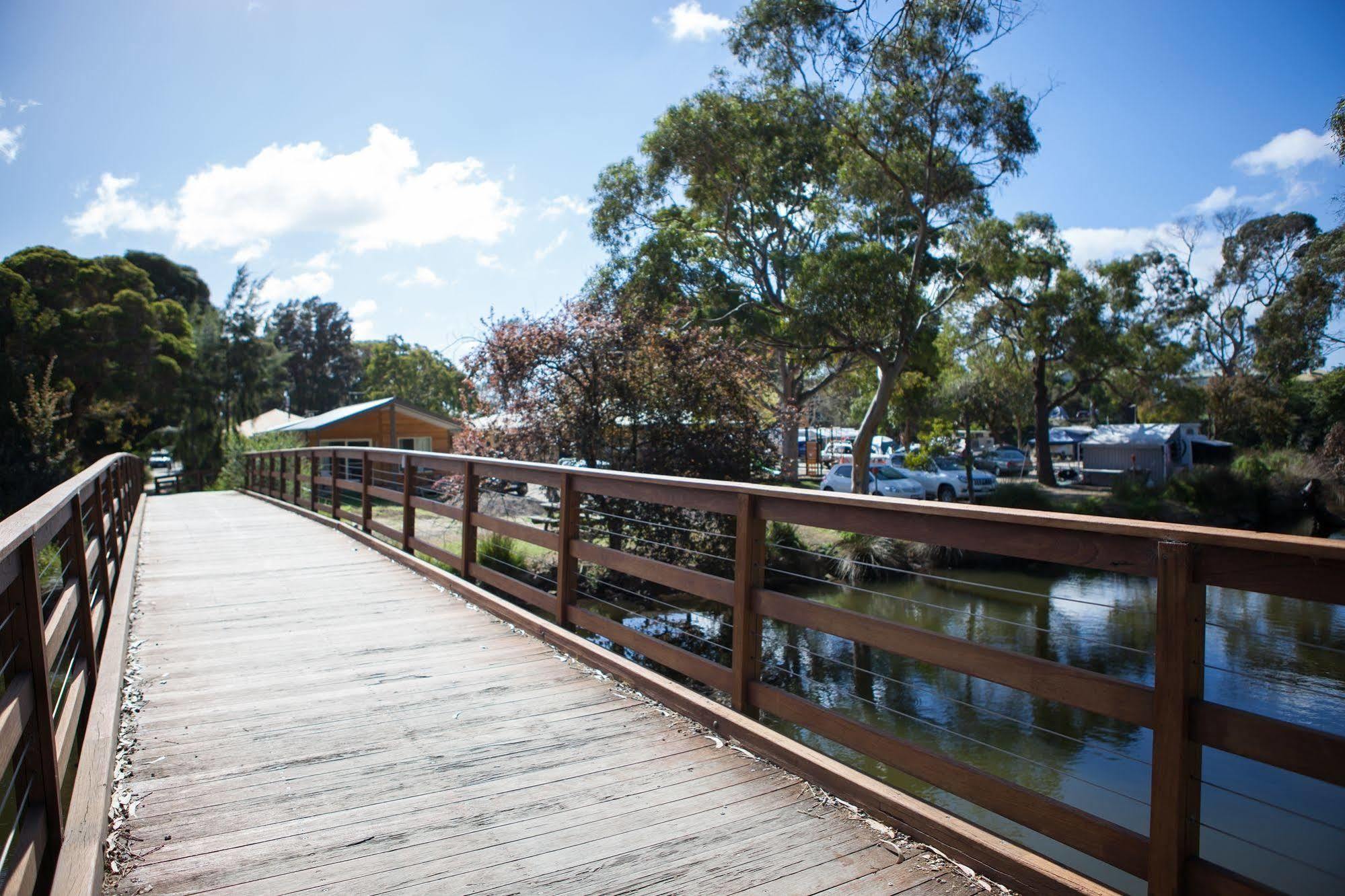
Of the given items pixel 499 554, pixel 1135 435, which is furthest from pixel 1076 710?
pixel 1135 435

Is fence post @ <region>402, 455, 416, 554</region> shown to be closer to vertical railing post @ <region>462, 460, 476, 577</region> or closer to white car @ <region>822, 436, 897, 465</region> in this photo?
vertical railing post @ <region>462, 460, 476, 577</region>

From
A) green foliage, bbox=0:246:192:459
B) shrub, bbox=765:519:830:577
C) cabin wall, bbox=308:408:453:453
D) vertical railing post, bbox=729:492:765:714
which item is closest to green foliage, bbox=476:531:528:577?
shrub, bbox=765:519:830:577

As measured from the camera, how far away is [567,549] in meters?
5.23

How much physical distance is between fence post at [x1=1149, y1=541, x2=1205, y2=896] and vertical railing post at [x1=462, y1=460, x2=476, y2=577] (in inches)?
206

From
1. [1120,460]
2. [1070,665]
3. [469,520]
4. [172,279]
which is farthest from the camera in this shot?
[172,279]

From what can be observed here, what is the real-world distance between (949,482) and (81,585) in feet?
85.9

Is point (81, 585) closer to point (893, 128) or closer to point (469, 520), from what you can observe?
point (469, 520)

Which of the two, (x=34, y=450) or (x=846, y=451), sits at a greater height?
(x=34, y=450)

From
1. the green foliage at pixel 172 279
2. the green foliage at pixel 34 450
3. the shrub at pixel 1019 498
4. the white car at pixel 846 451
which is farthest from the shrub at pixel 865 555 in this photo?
the green foliage at pixel 172 279

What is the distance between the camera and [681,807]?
3.01 m

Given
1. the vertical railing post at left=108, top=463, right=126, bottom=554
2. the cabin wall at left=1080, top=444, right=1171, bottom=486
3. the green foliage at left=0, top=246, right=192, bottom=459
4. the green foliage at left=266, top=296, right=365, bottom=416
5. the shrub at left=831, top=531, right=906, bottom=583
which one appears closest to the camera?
the vertical railing post at left=108, top=463, right=126, bottom=554

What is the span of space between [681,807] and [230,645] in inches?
138

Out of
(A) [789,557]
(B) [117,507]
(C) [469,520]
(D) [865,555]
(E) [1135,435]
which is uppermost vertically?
(E) [1135,435]

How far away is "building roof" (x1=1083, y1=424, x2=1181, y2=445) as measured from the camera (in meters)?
36.2
